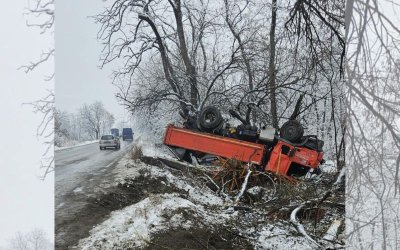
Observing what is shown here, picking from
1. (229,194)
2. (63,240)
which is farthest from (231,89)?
(63,240)

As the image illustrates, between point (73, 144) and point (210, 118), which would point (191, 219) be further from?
point (73, 144)

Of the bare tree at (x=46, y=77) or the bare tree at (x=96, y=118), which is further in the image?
the bare tree at (x=46, y=77)

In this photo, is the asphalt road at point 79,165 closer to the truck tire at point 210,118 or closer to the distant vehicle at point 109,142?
the distant vehicle at point 109,142

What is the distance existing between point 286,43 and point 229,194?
2.66 feet

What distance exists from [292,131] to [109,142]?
957mm

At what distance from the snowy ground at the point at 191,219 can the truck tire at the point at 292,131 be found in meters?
0.26

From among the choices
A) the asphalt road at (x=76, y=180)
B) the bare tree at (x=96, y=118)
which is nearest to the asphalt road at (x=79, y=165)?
the asphalt road at (x=76, y=180)

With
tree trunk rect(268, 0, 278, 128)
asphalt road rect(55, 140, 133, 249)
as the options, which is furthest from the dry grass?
tree trunk rect(268, 0, 278, 128)

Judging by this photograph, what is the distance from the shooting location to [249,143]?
2.34 meters

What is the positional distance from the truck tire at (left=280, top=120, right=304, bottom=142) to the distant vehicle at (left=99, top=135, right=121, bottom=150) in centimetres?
86

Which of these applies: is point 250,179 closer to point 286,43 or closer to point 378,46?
point 286,43

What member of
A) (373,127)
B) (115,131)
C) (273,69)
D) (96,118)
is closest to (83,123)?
(96,118)

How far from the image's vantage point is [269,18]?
7.77 ft

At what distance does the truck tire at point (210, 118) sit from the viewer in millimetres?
2365
